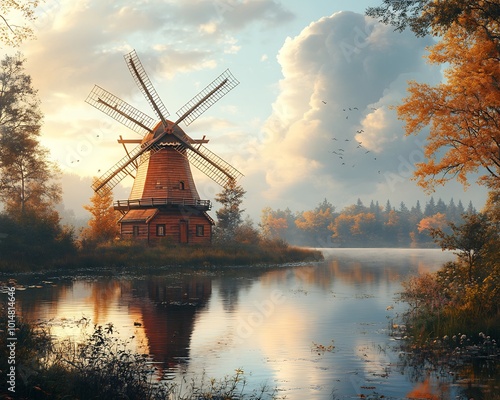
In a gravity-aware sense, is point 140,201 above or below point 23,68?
below

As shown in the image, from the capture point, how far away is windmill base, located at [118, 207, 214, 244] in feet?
190

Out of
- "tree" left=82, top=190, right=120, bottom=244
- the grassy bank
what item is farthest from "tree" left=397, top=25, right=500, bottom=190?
"tree" left=82, top=190, right=120, bottom=244

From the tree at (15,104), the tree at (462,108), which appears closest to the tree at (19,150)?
the tree at (15,104)

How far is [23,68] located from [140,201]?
49.6 feet

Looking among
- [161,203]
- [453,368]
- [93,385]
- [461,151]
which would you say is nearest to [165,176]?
[161,203]

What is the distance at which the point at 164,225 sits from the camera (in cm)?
5819

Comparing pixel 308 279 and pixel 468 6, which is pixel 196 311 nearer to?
pixel 468 6

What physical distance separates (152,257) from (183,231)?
816 centimetres

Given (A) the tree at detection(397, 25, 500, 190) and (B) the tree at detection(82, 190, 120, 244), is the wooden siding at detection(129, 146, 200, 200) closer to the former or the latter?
(B) the tree at detection(82, 190, 120, 244)

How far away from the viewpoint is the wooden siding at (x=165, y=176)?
57.6 meters

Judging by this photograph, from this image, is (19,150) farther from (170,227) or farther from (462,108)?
(462,108)

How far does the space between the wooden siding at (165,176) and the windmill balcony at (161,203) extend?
14.9 inches

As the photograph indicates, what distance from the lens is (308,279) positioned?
42500mm

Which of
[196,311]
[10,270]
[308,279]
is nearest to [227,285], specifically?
[308,279]
